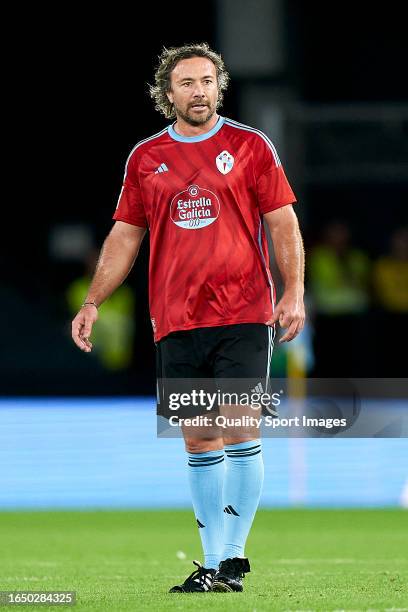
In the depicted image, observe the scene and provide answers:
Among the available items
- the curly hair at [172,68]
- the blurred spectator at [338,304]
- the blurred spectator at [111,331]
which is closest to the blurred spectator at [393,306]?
the blurred spectator at [338,304]

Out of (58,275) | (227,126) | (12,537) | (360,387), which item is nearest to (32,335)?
(58,275)

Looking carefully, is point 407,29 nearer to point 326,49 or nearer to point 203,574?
point 326,49

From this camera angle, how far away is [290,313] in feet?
19.0

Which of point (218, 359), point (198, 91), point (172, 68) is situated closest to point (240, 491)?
point (218, 359)

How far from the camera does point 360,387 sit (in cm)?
1342

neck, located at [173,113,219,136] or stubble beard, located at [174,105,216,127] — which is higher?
stubble beard, located at [174,105,216,127]

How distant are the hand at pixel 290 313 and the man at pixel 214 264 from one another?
0.01m

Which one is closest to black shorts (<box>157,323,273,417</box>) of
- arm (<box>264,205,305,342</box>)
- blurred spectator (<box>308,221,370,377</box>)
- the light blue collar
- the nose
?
arm (<box>264,205,305,342</box>)

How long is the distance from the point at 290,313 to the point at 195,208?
55cm

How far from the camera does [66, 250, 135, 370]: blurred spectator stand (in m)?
15.7

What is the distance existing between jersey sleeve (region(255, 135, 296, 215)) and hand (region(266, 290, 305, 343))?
367 millimetres

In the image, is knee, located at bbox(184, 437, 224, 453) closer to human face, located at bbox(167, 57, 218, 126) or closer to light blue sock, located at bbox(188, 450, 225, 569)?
light blue sock, located at bbox(188, 450, 225, 569)

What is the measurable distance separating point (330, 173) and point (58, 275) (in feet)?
22.1

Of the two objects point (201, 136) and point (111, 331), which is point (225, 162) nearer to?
point (201, 136)
